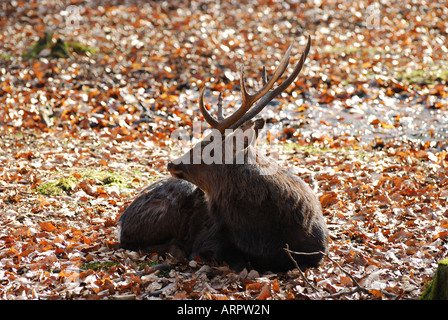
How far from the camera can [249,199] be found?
4.76 metres

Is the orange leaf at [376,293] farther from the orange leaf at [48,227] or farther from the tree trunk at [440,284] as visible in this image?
the orange leaf at [48,227]

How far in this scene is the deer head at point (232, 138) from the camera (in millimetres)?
4738

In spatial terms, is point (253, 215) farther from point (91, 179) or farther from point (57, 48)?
point (57, 48)

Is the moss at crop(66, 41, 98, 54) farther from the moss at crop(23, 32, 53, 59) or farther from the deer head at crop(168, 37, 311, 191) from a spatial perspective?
the deer head at crop(168, 37, 311, 191)

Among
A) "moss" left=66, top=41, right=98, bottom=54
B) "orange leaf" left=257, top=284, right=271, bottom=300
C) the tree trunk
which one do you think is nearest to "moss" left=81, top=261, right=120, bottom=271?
"orange leaf" left=257, top=284, right=271, bottom=300

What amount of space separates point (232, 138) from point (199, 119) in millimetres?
5371

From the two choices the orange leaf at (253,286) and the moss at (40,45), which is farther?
the moss at (40,45)

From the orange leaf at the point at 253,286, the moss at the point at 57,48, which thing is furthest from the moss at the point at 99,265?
the moss at the point at 57,48

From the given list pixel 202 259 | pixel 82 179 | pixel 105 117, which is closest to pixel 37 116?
pixel 105 117

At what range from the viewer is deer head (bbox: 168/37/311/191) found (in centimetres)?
474

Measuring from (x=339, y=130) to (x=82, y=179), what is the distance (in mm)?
4986

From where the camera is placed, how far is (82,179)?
7066 millimetres

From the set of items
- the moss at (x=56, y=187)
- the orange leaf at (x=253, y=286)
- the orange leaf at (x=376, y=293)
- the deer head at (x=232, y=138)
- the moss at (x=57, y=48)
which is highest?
the moss at (x=57, y=48)

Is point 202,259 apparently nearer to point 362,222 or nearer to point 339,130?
point 362,222
